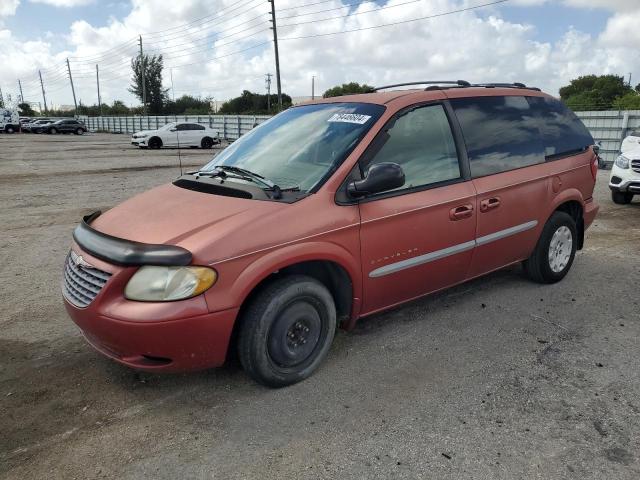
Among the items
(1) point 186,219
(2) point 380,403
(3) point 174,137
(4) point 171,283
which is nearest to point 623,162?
(2) point 380,403

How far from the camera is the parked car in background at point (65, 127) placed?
1827 inches

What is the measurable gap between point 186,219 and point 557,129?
352 cm

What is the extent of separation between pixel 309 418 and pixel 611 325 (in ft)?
8.59

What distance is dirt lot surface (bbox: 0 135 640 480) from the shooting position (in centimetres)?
251

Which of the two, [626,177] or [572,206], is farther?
[626,177]

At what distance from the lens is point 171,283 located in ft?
8.94

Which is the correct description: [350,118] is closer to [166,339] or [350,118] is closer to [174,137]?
[166,339]

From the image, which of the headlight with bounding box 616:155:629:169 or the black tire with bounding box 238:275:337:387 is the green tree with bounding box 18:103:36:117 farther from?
the black tire with bounding box 238:275:337:387

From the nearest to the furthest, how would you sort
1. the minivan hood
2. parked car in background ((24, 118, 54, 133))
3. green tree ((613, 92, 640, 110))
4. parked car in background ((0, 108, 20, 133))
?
the minivan hood
green tree ((613, 92, 640, 110))
parked car in background ((0, 108, 20, 133))
parked car in background ((24, 118, 54, 133))

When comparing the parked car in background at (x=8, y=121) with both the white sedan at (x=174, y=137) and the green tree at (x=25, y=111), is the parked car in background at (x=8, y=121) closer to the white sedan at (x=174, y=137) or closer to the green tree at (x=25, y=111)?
the white sedan at (x=174, y=137)

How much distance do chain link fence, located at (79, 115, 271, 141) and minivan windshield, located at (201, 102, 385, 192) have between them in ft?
22.6

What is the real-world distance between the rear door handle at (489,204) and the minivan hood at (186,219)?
5.57ft

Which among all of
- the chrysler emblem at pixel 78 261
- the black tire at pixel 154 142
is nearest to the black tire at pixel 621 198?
the chrysler emblem at pixel 78 261

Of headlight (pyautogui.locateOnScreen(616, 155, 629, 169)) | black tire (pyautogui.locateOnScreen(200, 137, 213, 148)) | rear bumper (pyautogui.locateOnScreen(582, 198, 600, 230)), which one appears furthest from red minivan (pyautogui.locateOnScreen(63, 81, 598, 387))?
black tire (pyautogui.locateOnScreen(200, 137, 213, 148))
